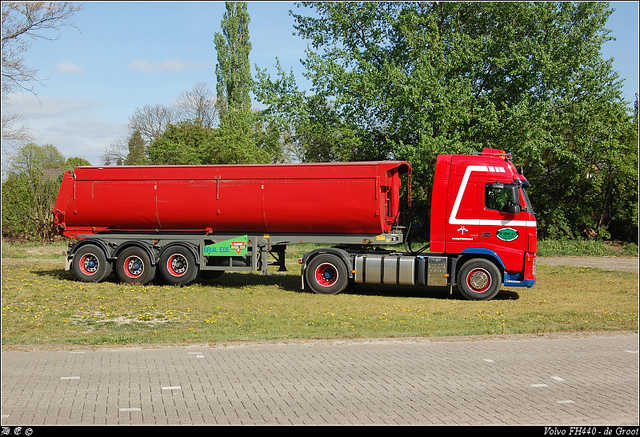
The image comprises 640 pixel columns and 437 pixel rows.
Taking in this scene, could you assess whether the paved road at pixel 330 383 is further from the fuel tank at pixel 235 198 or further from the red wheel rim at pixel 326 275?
the fuel tank at pixel 235 198

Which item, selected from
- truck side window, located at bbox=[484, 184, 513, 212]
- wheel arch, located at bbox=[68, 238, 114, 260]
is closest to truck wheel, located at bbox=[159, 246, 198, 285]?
wheel arch, located at bbox=[68, 238, 114, 260]

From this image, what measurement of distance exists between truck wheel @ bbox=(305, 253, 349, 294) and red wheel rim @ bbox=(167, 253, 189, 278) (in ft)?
11.5

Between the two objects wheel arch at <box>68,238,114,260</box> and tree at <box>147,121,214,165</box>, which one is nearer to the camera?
wheel arch at <box>68,238,114,260</box>

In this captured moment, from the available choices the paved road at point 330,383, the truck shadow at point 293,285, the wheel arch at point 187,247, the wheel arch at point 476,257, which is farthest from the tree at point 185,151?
the paved road at point 330,383

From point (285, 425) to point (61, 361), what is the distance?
3776mm

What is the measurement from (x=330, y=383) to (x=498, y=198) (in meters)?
8.99

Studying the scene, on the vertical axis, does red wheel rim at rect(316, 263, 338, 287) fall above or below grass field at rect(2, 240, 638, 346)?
above

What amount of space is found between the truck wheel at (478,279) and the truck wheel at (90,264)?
9.65m

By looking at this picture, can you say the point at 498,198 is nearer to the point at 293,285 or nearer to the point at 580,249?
the point at 293,285

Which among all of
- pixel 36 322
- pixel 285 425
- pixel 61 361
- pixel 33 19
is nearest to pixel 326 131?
pixel 33 19

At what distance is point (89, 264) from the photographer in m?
16.7

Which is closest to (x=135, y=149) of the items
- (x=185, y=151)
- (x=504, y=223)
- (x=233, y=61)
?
(x=233, y=61)

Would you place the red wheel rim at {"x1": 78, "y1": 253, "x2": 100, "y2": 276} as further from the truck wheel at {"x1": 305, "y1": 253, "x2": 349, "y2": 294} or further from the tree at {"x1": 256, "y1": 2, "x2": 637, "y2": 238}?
the tree at {"x1": 256, "y1": 2, "x2": 637, "y2": 238}

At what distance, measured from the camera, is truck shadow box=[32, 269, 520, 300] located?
1580cm
